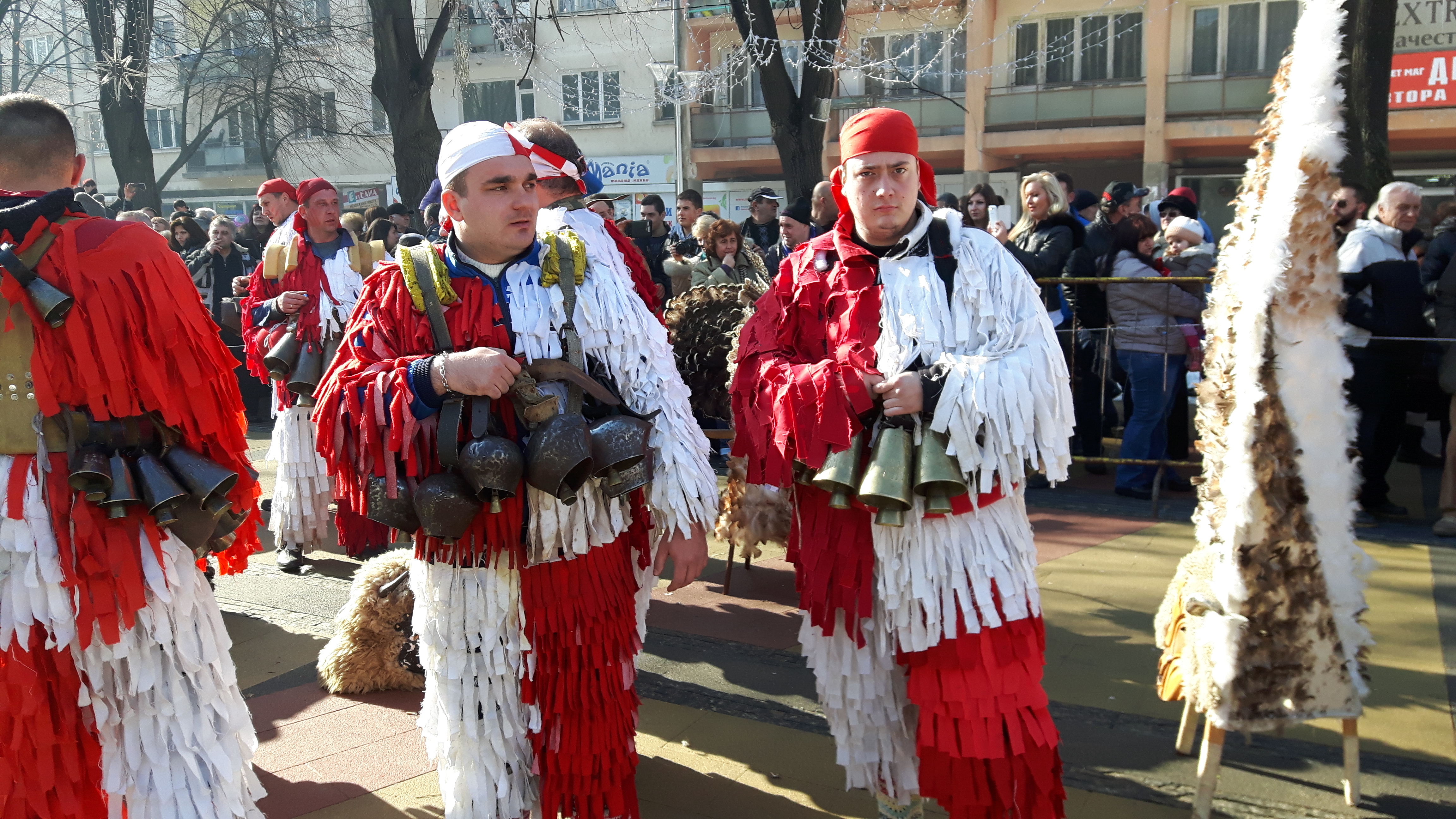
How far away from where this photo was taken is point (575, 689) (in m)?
2.83

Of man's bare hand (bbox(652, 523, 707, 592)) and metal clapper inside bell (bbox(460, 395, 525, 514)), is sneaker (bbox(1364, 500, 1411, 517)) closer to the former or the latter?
man's bare hand (bbox(652, 523, 707, 592))

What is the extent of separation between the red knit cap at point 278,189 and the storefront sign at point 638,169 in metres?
20.7

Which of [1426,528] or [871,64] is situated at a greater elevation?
[871,64]

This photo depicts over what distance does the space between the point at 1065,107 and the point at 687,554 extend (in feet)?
74.1

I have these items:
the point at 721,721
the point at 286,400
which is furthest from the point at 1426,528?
the point at 286,400

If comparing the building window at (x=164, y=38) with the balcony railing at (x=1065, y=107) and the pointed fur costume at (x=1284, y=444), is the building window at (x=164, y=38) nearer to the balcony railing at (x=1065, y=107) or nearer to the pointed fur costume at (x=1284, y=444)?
the balcony railing at (x=1065, y=107)

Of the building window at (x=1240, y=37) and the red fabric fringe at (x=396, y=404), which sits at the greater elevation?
the building window at (x=1240, y=37)

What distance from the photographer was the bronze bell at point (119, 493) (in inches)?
96.9

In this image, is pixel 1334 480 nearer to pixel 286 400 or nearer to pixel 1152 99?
pixel 286 400

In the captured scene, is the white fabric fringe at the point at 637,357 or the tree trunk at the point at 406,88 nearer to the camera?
the white fabric fringe at the point at 637,357

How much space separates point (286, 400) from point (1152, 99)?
20.6m

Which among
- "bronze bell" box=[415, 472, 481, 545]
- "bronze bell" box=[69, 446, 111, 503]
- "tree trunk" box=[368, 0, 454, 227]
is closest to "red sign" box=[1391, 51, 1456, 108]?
"tree trunk" box=[368, 0, 454, 227]

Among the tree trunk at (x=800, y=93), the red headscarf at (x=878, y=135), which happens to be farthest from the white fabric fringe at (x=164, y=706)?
the tree trunk at (x=800, y=93)

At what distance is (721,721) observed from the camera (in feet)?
12.9
